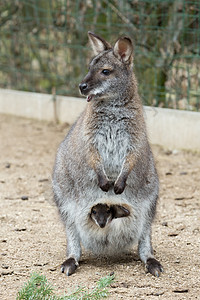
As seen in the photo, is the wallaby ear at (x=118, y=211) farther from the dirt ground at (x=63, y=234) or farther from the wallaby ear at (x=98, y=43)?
the wallaby ear at (x=98, y=43)

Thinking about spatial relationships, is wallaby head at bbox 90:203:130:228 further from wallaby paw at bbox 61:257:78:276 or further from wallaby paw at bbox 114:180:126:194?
wallaby paw at bbox 61:257:78:276

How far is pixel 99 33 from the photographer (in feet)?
26.5

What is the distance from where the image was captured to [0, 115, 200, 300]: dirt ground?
370 cm

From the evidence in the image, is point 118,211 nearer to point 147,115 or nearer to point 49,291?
point 49,291

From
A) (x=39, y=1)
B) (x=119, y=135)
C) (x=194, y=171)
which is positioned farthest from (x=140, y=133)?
(x=39, y=1)

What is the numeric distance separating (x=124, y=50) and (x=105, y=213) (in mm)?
1164

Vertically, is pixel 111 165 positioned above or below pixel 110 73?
below

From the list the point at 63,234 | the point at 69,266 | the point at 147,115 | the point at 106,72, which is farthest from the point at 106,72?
the point at 147,115

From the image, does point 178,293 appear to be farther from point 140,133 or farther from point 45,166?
point 45,166

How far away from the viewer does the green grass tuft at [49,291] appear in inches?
130

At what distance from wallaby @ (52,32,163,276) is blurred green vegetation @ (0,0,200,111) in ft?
10.5

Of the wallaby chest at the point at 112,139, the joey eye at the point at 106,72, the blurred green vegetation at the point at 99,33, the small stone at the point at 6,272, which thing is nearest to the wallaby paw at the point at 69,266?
the small stone at the point at 6,272

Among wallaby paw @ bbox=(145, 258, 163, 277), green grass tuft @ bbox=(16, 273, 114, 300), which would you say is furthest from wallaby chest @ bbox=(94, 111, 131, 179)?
green grass tuft @ bbox=(16, 273, 114, 300)

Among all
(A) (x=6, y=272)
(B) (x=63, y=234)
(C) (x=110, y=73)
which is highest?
(C) (x=110, y=73)
